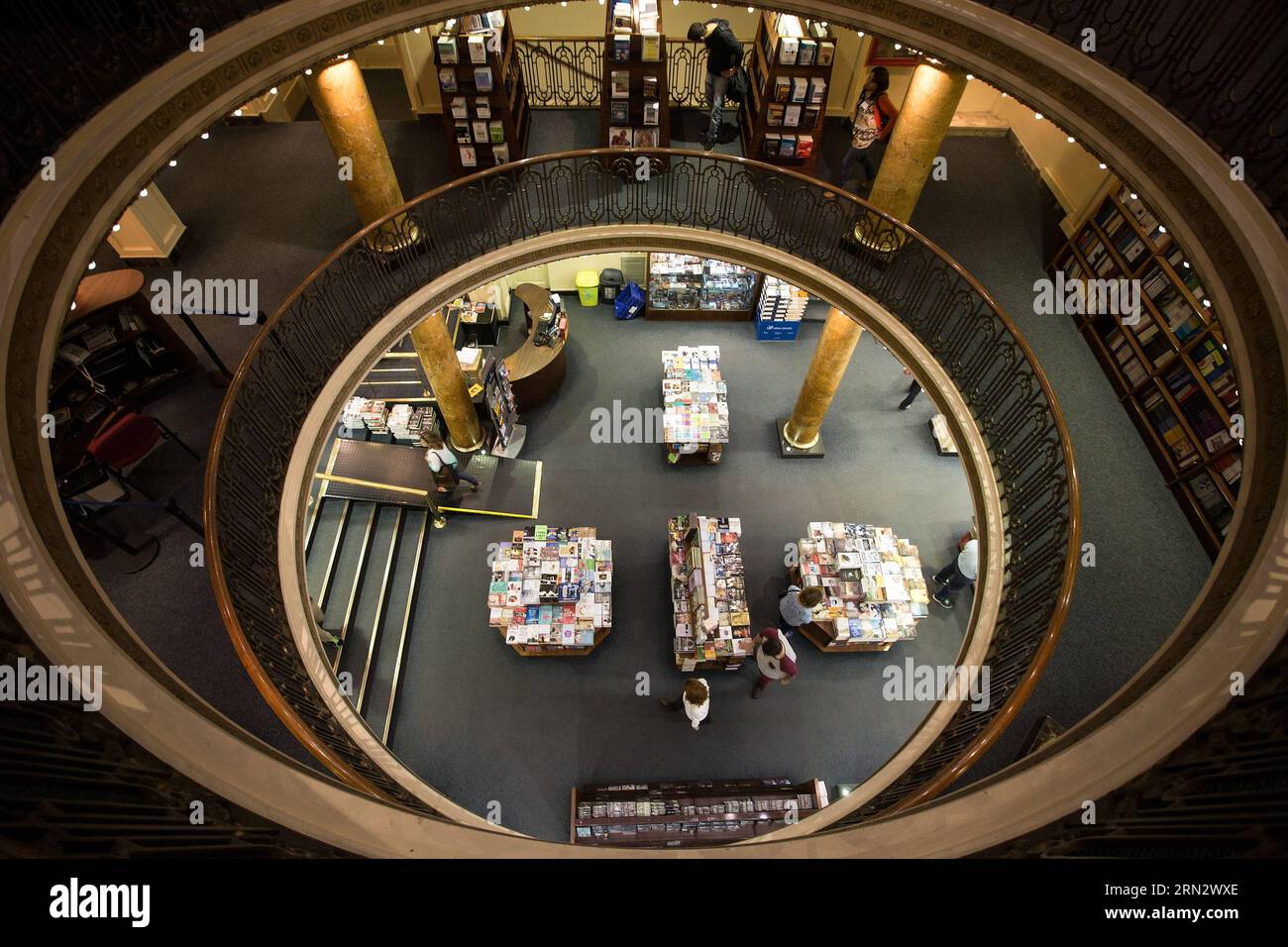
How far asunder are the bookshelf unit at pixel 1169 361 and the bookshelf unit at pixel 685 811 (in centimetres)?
495

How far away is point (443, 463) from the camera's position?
9.06m

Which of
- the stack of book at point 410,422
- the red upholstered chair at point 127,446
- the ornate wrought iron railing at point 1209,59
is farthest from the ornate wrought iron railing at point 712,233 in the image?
the stack of book at point 410,422

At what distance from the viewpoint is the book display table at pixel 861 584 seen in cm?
818

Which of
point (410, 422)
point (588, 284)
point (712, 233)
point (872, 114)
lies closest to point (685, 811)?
point (712, 233)

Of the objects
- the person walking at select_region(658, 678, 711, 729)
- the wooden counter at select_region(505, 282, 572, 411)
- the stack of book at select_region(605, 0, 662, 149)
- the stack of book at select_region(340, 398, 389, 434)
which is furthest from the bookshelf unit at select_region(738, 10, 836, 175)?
the person walking at select_region(658, 678, 711, 729)

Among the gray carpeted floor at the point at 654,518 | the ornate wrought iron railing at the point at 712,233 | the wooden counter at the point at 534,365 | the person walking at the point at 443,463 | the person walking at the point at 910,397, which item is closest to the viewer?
the ornate wrought iron railing at the point at 712,233

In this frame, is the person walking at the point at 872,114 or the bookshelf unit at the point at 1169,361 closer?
the bookshelf unit at the point at 1169,361

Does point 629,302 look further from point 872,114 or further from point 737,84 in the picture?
point 872,114

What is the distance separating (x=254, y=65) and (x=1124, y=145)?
7315mm

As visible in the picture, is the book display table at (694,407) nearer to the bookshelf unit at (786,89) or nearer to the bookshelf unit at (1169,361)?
the bookshelf unit at (786,89)

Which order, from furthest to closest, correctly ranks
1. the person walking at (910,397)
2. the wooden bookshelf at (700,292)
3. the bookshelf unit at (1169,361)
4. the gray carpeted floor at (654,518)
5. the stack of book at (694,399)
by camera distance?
1. the wooden bookshelf at (700,292)
2. the person walking at (910,397)
3. the stack of book at (694,399)
4. the bookshelf unit at (1169,361)
5. the gray carpeted floor at (654,518)

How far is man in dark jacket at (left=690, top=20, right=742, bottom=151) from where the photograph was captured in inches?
307

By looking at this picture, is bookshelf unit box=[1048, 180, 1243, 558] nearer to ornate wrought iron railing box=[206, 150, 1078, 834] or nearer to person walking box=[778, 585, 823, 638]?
ornate wrought iron railing box=[206, 150, 1078, 834]
